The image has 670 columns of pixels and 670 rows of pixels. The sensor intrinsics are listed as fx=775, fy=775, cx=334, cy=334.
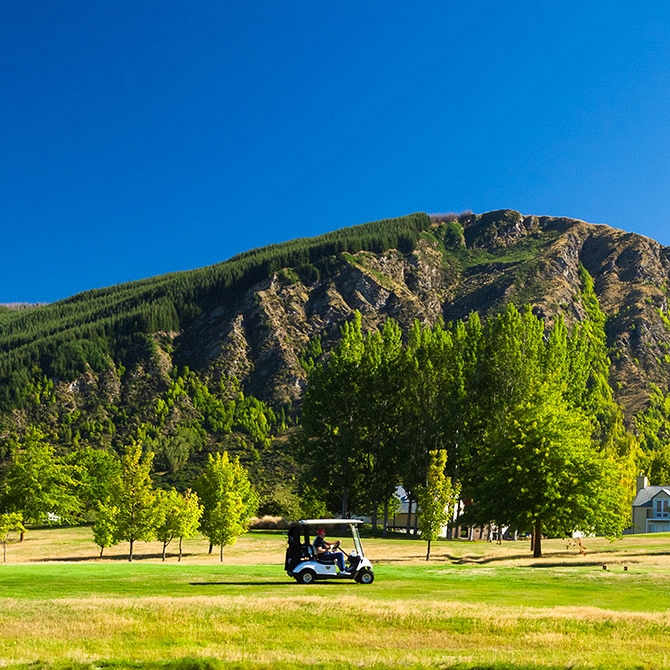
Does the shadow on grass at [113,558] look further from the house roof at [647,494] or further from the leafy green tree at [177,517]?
the house roof at [647,494]

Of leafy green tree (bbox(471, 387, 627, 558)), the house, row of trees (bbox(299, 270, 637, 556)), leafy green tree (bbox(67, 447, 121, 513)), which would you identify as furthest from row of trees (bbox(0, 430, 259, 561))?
the house

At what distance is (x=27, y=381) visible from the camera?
193 metres

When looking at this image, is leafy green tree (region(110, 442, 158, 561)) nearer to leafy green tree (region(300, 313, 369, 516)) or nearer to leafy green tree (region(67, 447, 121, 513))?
leafy green tree (region(300, 313, 369, 516))

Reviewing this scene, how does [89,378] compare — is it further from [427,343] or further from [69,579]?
[69,579]

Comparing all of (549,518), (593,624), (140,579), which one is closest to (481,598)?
(593,624)

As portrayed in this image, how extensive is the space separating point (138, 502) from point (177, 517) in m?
4.50

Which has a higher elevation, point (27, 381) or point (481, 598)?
point (27, 381)

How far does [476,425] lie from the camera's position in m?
67.9

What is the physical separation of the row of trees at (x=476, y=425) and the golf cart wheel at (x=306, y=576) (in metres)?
22.2

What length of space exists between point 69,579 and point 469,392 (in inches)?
1758

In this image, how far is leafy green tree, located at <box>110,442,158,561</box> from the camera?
5619cm

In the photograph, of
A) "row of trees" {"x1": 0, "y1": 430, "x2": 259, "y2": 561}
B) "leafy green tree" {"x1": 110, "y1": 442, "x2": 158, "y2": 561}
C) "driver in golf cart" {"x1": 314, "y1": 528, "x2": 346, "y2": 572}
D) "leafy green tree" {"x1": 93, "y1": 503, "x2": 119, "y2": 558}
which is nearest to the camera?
"driver in golf cart" {"x1": 314, "y1": 528, "x2": 346, "y2": 572}

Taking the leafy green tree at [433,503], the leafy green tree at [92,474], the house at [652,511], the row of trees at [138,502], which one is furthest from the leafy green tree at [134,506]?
the house at [652,511]

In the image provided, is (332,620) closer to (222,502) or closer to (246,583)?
(246,583)
